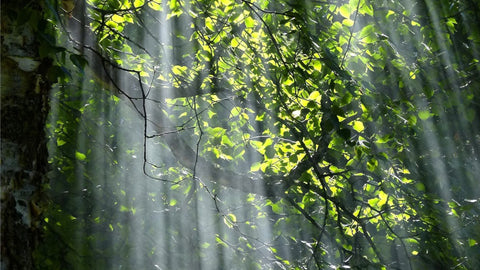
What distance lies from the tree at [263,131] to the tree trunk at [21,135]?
3.11 feet

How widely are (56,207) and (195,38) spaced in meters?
1.29

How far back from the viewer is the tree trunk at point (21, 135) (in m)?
1.12

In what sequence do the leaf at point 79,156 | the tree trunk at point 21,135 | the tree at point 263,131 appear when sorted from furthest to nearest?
the leaf at point 79,156, the tree at point 263,131, the tree trunk at point 21,135

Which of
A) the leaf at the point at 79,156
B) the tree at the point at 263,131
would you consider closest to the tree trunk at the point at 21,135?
the tree at the point at 263,131

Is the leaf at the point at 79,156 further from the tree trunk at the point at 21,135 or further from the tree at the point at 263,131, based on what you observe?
the tree trunk at the point at 21,135

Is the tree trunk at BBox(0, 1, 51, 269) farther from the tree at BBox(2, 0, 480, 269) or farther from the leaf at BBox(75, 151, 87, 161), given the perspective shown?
the leaf at BBox(75, 151, 87, 161)

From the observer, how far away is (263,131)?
10.8ft

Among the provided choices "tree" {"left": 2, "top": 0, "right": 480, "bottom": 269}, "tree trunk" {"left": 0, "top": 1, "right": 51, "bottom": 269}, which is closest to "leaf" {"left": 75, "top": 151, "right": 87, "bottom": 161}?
"tree" {"left": 2, "top": 0, "right": 480, "bottom": 269}

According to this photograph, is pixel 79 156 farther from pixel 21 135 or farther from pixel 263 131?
pixel 21 135

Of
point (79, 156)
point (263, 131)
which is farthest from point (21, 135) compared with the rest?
point (263, 131)

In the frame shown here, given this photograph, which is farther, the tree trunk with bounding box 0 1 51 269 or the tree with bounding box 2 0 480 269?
the tree with bounding box 2 0 480 269

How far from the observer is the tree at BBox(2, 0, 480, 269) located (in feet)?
7.71

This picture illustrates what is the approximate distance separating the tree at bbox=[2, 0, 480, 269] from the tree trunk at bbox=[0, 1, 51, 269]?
95 cm

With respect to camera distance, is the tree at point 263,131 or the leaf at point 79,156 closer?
the tree at point 263,131
